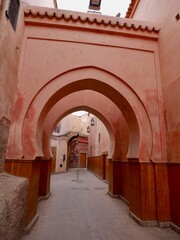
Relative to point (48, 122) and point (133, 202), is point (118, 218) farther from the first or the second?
point (48, 122)

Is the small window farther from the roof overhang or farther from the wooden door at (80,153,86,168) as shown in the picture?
the wooden door at (80,153,86,168)

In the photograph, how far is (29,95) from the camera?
3.92m

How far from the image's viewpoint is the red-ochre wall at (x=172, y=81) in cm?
362

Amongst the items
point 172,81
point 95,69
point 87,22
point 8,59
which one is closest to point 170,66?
point 172,81

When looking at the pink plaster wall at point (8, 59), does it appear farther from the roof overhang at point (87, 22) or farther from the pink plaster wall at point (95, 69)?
the roof overhang at point (87, 22)

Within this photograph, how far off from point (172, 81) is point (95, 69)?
6.20 ft

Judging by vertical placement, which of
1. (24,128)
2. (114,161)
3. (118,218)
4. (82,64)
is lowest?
(118,218)

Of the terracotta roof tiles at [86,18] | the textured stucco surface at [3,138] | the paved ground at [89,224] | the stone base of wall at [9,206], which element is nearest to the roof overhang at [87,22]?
the terracotta roof tiles at [86,18]

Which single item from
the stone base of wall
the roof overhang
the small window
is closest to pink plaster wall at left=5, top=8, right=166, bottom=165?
the roof overhang

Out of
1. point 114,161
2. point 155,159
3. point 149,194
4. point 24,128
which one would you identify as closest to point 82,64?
point 24,128

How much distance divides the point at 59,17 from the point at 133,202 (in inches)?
201

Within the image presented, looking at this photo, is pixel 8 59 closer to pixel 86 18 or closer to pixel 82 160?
pixel 86 18

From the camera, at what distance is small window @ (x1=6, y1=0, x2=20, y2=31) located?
3.21 meters

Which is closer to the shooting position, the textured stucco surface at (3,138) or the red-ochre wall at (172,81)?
the textured stucco surface at (3,138)
